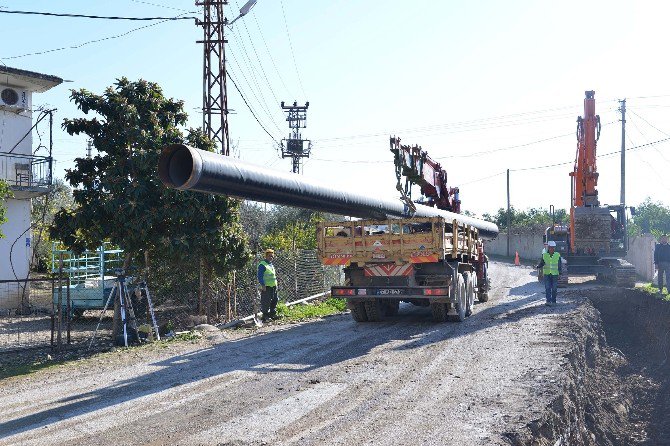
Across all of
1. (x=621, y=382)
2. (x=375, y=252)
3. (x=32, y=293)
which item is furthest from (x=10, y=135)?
(x=621, y=382)

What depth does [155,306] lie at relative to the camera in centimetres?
1698

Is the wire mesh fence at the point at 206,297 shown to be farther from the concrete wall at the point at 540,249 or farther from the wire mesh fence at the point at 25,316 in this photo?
the concrete wall at the point at 540,249

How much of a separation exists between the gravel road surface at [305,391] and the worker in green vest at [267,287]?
2.54 metres

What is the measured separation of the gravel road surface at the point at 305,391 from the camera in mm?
6750

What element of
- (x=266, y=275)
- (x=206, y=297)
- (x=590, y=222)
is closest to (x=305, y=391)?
(x=266, y=275)

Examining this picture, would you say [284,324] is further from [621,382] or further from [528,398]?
[528,398]

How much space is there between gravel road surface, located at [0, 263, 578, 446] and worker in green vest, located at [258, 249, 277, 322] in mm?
2537

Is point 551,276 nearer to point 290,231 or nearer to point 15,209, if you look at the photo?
point 290,231

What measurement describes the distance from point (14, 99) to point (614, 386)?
19.1m

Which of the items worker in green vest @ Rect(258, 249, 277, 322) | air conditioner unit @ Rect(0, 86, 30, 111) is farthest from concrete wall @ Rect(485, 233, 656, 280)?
air conditioner unit @ Rect(0, 86, 30, 111)

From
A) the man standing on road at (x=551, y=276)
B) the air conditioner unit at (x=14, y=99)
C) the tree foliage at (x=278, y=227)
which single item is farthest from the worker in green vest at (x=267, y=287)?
the air conditioner unit at (x=14, y=99)

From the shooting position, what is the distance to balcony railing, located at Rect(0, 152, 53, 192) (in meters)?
20.9

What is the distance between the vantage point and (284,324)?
15414mm

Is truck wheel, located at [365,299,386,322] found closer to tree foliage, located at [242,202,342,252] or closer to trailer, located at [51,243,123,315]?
tree foliage, located at [242,202,342,252]
